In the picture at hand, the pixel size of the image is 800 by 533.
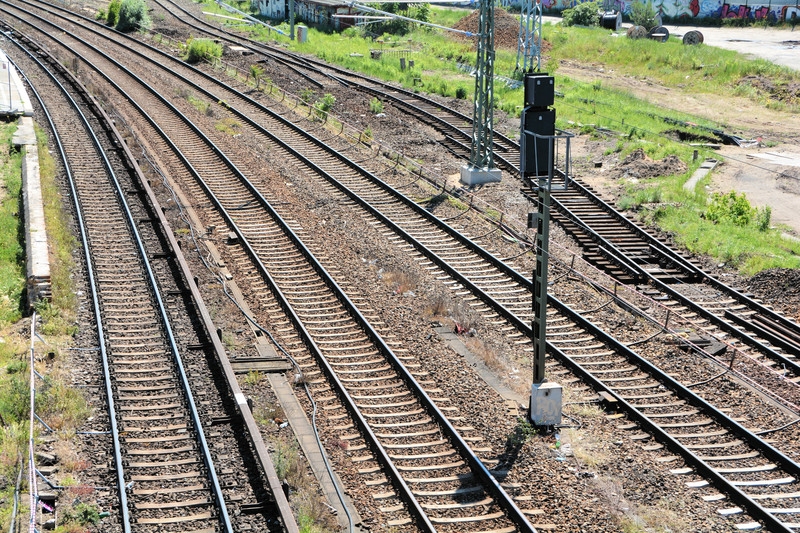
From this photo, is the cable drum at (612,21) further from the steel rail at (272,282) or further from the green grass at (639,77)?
the steel rail at (272,282)

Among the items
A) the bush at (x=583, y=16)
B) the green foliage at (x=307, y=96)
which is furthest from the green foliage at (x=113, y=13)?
the bush at (x=583, y=16)

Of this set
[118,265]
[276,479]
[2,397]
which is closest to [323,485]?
[276,479]

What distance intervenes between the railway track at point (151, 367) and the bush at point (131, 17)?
2934 centimetres

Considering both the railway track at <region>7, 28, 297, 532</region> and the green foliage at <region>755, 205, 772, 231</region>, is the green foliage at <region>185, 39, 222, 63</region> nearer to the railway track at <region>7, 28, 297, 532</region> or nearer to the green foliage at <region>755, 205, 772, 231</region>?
the railway track at <region>7, 28, 297, 532</region>

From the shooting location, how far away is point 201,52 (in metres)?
45.1

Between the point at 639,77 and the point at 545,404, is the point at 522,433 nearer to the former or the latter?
the point at 545,404

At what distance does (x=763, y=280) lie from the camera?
21.0 metres

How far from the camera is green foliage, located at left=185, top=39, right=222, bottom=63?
45031 mm

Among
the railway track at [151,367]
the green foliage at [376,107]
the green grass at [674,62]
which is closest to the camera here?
the railway track at [151,367]

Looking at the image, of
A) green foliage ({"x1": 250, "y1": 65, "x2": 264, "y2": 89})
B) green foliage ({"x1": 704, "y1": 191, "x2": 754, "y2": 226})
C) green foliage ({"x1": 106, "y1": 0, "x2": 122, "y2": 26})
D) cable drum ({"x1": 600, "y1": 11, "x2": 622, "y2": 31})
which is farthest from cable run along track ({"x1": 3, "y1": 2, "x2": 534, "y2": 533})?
cable drum ({"x1": 600, "y1": 11, "x2": 622, "y2": 31})

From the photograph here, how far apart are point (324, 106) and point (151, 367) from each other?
71.9 ft

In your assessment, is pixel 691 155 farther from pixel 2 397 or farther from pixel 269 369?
pixel 2 397

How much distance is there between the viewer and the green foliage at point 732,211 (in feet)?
83.0

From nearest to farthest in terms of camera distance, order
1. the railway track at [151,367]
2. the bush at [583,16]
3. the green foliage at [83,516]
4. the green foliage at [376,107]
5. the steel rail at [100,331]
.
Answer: the green foliage at [83,516], the steel rail at [100,331], the railway track at [151,367], the green foliage at [376,107], the bush at [583,16]
